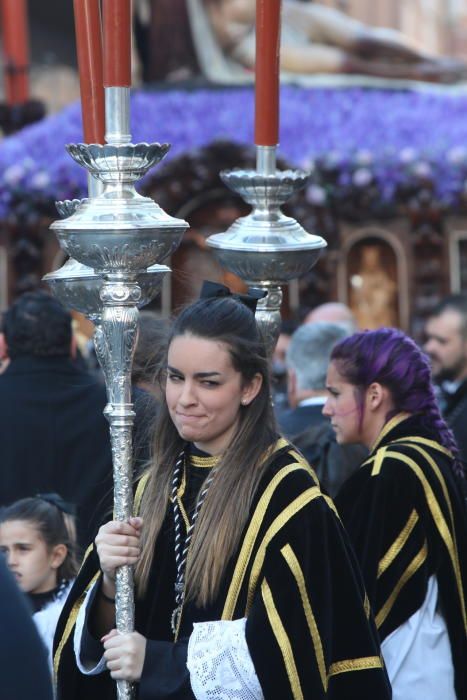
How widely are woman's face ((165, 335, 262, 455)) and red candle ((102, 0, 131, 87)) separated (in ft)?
1.83

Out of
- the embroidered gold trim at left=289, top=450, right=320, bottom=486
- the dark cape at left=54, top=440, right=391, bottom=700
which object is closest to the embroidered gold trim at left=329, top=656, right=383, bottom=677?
the dark cape at left=54, top=440, right=391, bottom=700

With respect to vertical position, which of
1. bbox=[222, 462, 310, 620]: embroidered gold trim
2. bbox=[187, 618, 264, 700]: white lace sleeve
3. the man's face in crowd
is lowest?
the man's face in crowd

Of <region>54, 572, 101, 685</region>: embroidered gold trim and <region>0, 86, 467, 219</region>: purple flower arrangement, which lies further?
<region>0, 86, 467, 219</region>: purple flower arrangement

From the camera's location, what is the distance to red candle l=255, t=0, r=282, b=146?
3406 mm

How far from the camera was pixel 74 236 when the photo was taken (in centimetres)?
285

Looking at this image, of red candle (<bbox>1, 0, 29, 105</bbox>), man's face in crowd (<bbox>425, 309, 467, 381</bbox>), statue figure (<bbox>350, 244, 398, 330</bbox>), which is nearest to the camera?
man's face in crowd (<bbox>425, 309, 467, 381</bbox>)

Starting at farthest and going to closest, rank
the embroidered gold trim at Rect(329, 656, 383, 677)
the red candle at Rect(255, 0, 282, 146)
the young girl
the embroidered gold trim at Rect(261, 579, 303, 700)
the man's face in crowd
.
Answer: the man's face in crowd → the young girl → the red candle at Rect(255, 0, 282, 146) → the embroidered gold trim at Rect(329, 656, 383, 677) → the embroidered gold trim at Rect(261, 579, 303, 700)

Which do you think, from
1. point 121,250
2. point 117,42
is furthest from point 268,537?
point 117,42

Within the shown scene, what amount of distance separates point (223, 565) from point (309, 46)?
37.2 ft

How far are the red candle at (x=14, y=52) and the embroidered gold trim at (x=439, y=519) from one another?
35.8 ft

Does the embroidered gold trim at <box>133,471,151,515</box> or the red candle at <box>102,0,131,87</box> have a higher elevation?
the red candle at <box>102,0,131,87</box>

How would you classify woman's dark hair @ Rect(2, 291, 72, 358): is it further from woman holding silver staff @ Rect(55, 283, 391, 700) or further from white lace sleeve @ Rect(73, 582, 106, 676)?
white lace sleeve @ Rect(73, 582, 106, 676)

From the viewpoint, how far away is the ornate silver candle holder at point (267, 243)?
3531 millimetres

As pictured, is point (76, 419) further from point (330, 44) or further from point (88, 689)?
point (330, 44)
